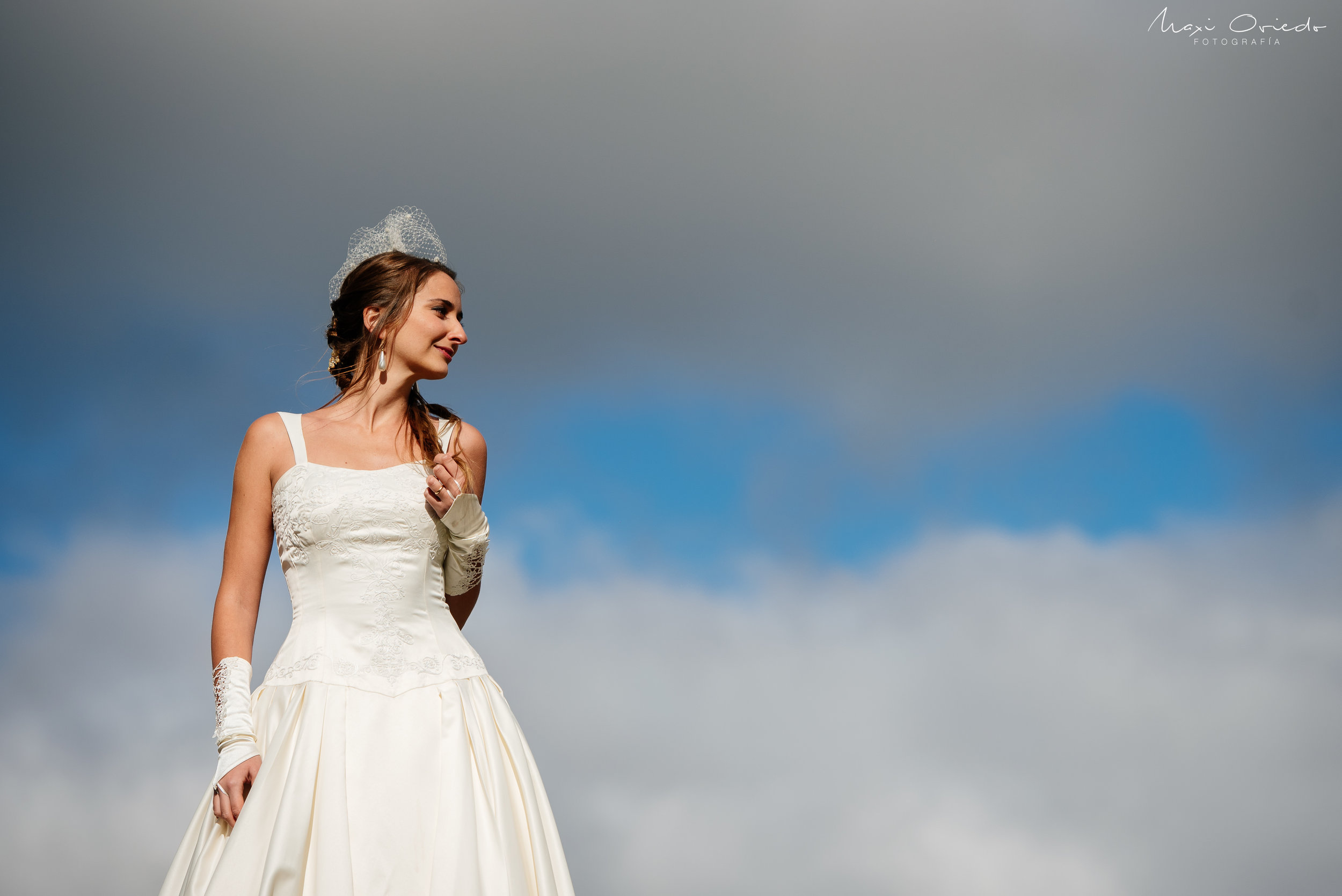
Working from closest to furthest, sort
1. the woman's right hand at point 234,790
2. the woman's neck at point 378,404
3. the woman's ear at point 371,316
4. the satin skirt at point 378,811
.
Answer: the satin skirt at point 378,811 → the woman's right hand at point 234,790 → the woman's neck at point 378,404 → the woman's ear at point 371,316

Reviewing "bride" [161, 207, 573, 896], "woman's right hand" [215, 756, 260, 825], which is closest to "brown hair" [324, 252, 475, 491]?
"bride" [161, 207, 573, 896]

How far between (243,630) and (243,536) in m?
0.32

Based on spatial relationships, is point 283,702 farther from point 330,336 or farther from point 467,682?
point 330,336

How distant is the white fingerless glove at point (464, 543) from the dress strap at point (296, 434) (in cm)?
54

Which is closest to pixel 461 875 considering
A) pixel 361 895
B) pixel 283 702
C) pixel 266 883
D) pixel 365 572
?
pixel 361 895

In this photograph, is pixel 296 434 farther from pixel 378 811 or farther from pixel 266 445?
pixel 378 811

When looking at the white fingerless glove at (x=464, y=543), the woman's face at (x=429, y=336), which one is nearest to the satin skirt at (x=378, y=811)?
the white fingerless glove at (x=464, y=543)

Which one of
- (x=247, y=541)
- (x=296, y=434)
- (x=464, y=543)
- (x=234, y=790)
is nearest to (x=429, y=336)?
(x=296, y=434)

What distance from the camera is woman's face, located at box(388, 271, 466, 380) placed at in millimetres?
4023

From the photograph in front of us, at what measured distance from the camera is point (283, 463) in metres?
3.71

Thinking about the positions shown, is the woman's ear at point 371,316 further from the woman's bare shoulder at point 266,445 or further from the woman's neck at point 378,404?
the woman's bare shoulder at point 266,445

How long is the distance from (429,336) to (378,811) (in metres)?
1.71

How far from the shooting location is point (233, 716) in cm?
329

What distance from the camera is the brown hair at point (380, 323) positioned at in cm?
407
